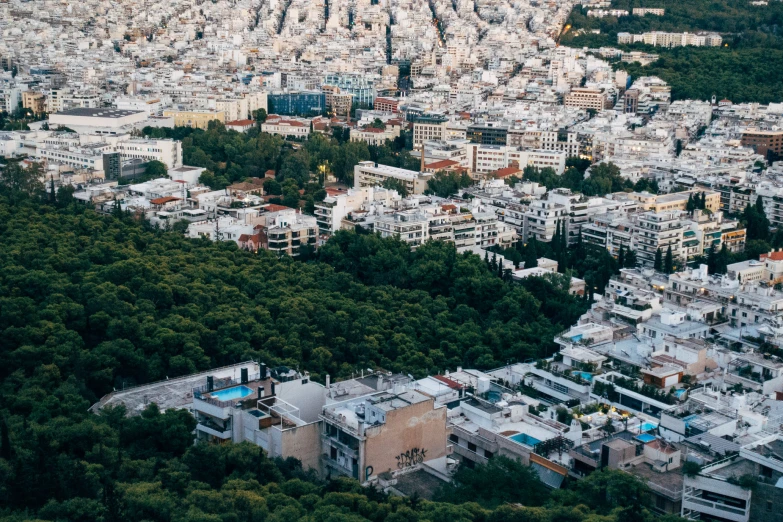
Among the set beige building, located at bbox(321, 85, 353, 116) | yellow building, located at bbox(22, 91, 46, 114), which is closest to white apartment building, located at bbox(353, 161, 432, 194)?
beige building, located at bbox(321, 85, 353, 116)

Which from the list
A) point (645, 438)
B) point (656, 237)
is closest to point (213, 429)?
point (645, 438)

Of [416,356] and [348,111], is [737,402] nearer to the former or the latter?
[416,356]

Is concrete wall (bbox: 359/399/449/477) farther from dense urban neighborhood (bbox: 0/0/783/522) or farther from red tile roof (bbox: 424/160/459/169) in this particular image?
red tile roof (bbox: 424/160/459/169)

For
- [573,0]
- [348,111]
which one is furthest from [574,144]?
[573,0]

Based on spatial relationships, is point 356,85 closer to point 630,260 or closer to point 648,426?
point 630,260

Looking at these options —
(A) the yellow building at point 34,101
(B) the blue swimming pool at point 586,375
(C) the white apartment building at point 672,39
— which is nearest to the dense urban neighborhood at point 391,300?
(B) the blue swimming pool at point 586,375
